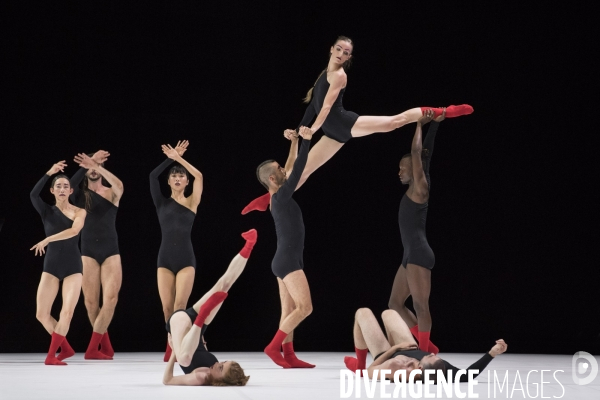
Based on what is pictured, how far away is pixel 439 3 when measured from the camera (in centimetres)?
830

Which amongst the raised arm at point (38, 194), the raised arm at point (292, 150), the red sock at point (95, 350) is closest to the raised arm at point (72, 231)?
the raised arm at point (38, 194)

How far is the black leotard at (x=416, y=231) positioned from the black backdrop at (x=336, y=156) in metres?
2.24

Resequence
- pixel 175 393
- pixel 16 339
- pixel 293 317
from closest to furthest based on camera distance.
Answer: pixel 175 393
pixel 293 317
pixel 16 339

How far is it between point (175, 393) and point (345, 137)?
8.10 feet

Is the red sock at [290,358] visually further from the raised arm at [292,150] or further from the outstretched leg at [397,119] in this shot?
the outstretched leg at [397,119]

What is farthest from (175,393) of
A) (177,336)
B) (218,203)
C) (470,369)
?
(218,203)

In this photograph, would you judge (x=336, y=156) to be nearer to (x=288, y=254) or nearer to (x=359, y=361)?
(x=288, y=254)

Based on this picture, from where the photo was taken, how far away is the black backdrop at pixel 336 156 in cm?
808

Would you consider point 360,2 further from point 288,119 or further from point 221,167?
point 221,167

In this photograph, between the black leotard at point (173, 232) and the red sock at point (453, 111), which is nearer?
the red sock at point (453, 111)

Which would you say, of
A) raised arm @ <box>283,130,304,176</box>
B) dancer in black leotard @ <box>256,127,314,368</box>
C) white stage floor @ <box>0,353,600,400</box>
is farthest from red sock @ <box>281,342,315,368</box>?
raised arm @ <box>283,130,304,176</box>

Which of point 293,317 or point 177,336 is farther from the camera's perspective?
point 293,317

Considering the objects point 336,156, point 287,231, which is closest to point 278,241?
point 287,231

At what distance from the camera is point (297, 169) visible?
218 inches
